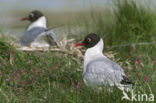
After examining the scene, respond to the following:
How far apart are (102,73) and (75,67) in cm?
146

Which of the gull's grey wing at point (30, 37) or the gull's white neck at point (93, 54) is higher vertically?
the gull's grey wing at point (30, 37)

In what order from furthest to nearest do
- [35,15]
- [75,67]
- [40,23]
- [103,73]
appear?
1. [35,15]
2. [40,23]
3. [75,67]
4. [103,73]

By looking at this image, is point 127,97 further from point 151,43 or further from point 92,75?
point 151,43

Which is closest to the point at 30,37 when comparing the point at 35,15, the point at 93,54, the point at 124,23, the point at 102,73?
the point at 35,15

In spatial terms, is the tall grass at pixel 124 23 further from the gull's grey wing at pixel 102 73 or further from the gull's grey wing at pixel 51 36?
the gull's grey wing at pixel 102 73

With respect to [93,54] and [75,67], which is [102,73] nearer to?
[93,54]

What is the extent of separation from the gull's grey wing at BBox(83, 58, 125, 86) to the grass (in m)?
0.16

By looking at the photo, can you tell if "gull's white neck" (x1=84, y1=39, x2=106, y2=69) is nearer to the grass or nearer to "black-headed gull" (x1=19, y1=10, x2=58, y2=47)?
the grass

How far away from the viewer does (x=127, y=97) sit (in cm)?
403

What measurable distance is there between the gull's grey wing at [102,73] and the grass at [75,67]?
0.16m

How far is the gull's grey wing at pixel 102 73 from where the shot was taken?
15.4 feet

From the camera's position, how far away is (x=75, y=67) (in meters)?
6.27

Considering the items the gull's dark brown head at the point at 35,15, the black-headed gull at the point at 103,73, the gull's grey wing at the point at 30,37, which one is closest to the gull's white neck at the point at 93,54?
the black-headed gull at the point at 103,73

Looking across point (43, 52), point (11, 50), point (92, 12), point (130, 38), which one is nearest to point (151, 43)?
point (130, 38)
